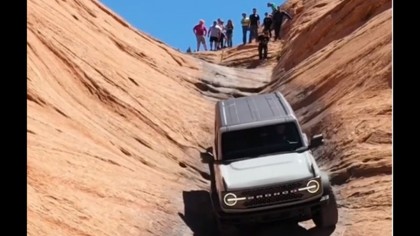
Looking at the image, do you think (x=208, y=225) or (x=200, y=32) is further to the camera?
(x=200, y=32)

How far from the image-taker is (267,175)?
43.0 ft

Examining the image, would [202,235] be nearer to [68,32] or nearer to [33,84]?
[33,84]

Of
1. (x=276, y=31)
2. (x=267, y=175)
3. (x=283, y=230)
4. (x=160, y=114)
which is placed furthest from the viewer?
(x=276, y=31)

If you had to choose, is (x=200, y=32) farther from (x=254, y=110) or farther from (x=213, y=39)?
(x=254, y=110)

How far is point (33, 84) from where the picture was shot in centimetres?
1666

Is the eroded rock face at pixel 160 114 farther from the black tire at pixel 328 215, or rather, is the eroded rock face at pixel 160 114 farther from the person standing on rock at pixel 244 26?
the person standing on rock at pixel 244 26

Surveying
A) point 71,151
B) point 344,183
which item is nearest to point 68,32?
point 71,151

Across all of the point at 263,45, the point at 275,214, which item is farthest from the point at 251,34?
the point at 275,214

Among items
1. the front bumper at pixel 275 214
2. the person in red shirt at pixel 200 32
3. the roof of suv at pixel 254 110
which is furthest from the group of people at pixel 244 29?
the front bumper at pixel 275 214

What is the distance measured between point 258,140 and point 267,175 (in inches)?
41.5

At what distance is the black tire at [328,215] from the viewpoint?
43.6 ft

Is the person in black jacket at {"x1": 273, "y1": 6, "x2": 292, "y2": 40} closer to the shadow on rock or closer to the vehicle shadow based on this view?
the vehicle shadow

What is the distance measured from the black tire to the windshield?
43.5 inches
